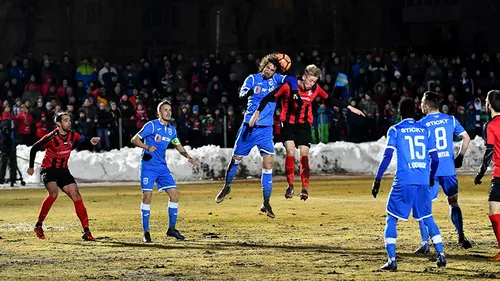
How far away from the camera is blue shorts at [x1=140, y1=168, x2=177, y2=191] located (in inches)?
725

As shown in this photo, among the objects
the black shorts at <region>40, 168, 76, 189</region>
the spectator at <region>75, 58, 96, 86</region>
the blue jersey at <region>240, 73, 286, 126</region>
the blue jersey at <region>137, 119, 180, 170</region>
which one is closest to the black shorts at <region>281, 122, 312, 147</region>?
the blue jersey at <region>240, 73, 286, 126</region>

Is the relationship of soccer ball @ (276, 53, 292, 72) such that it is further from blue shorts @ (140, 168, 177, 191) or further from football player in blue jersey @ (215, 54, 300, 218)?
blue shorts @ (140, 168, 177, 191)

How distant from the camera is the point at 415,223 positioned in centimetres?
2080

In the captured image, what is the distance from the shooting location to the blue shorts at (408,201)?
1411cm

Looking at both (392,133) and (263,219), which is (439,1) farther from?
(392,133)

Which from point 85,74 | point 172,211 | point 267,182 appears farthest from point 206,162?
point 172,211

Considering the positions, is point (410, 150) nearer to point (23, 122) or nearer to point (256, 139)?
point (256, 139)

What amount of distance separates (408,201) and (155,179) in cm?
552

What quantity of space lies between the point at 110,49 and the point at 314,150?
107ft

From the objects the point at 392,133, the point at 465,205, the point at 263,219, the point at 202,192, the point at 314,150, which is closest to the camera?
the point at 392,133

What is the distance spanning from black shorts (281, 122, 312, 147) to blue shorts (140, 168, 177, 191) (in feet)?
11.6

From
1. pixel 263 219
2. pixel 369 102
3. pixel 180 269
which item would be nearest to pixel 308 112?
pixel 263 219

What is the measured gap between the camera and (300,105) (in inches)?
840

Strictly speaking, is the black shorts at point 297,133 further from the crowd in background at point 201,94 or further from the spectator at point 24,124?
the spectator at point 24,124
